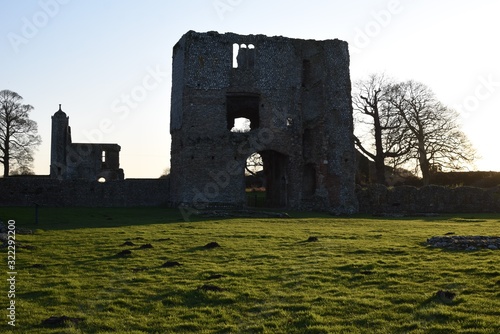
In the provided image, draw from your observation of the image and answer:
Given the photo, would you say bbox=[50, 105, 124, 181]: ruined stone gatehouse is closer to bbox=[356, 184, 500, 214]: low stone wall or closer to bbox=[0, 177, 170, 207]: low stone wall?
bbox=[0, 177, 170, 207]: low stone wall

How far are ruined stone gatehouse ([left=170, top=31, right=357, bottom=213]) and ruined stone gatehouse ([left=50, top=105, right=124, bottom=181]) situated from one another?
18.4 m

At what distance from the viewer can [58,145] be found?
51.1 m

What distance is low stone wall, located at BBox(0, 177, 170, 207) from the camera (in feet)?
110

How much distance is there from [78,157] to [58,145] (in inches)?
98.1

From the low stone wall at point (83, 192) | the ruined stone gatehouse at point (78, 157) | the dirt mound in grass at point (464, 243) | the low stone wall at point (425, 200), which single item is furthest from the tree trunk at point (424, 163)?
the dirt mound in grass at point (464, 243)

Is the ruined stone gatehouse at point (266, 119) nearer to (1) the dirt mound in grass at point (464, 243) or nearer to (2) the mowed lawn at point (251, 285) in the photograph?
(2) the mowed lawn at point (251, 285)

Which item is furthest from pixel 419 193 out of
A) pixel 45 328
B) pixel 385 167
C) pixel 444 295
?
pixel 45 328

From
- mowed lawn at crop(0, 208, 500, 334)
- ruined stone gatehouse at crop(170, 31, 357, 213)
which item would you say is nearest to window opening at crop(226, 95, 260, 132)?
ruined stone gatehouse at crop(170, 31, 357, 213)

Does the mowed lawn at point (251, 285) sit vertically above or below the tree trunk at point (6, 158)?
below

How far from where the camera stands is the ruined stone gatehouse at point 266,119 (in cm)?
3388

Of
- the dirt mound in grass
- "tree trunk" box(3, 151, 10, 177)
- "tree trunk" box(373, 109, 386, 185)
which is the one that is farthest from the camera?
"tree trunk" box(3, 151, 10, 177)

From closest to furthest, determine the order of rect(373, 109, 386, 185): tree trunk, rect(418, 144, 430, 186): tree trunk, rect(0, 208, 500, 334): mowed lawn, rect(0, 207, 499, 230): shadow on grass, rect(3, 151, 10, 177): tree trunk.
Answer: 1. rect(0, 208, 500, 334): mowed lawn
2. rect(0, 207, 499, 230): shadow on grass
3. rect(418, 144, 430, 186): tree trunk
4. rect(373, 109, 386, 185): tree trunk
5. rect(3, 151, 10, 177): tree trunk

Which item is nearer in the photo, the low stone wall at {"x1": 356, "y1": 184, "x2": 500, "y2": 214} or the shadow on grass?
the shadow on grass

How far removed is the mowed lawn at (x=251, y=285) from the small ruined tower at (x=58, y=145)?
34203mm
